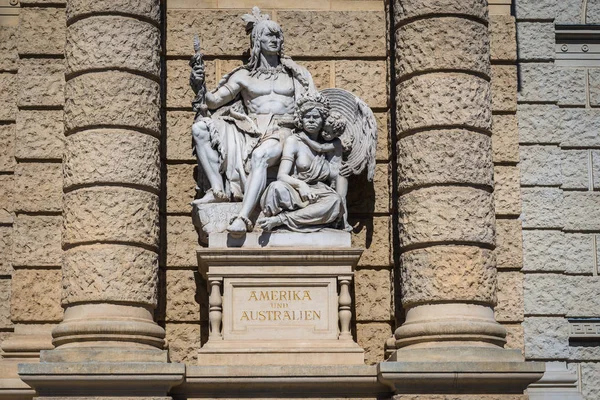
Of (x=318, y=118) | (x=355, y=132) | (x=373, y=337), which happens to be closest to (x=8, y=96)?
(x=318, y=118)

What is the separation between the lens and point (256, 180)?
14172 millimetres

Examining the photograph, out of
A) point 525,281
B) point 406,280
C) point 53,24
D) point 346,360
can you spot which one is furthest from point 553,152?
point 53,24

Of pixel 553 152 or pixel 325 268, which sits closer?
pixel 325 268

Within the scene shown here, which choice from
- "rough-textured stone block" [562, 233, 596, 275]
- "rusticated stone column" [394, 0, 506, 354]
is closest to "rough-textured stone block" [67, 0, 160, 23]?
"rusticated stone column" [394, 0, 506, 354]

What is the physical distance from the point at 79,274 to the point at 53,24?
3767 mm

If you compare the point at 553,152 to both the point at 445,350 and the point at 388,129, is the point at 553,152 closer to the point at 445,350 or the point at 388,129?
the point at 388,129

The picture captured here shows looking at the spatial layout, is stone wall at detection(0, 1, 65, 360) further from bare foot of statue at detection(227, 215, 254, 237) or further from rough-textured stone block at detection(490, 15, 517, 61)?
rough-textured stone block at detection(490, 15, 517, 61)

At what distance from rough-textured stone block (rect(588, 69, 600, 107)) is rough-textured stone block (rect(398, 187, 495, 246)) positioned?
3.11m

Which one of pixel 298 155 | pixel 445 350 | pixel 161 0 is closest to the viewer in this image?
pixel 445 350

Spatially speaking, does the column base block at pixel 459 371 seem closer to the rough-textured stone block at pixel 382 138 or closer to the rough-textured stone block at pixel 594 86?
the rough-textured stone block at pixel 382 138

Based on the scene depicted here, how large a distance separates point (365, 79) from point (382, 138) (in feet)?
2.86

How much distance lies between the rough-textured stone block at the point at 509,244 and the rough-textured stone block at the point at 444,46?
2.06 metres

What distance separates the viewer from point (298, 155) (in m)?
14.4

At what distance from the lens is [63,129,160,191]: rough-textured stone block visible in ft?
45.6
